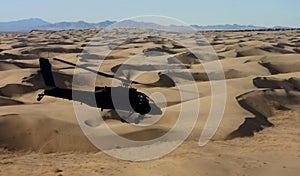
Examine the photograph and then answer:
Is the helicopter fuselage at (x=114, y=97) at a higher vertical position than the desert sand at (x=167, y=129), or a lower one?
higher

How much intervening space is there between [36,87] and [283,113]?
16.4 m

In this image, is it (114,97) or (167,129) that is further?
(167,129)

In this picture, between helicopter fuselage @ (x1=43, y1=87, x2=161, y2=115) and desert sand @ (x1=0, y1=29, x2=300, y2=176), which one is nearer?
desert sand @ (x1=0, y1=29, x2=300, y2=176)

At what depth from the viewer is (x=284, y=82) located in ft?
96.5

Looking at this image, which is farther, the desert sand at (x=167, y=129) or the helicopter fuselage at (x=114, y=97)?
the helicopter fuselage at (x=114, y=97)

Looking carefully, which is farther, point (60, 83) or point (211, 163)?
point (60, 83)

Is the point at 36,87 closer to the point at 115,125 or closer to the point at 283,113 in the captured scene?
the point at 115,125

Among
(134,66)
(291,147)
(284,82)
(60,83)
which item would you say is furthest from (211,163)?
(134,66)

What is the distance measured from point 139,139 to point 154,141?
0.60 meters

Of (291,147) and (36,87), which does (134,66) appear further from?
(291,147)

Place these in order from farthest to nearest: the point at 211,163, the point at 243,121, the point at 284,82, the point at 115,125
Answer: the point at 284,82 → the point at 243,121 → the point at 115,125 → the point at 211,163

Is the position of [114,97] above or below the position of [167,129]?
above

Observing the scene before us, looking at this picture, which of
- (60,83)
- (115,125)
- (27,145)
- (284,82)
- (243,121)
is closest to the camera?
(27,145)

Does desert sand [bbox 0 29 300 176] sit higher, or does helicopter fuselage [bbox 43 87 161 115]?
helicopter fuselage [bbox 43 87 161 115]
